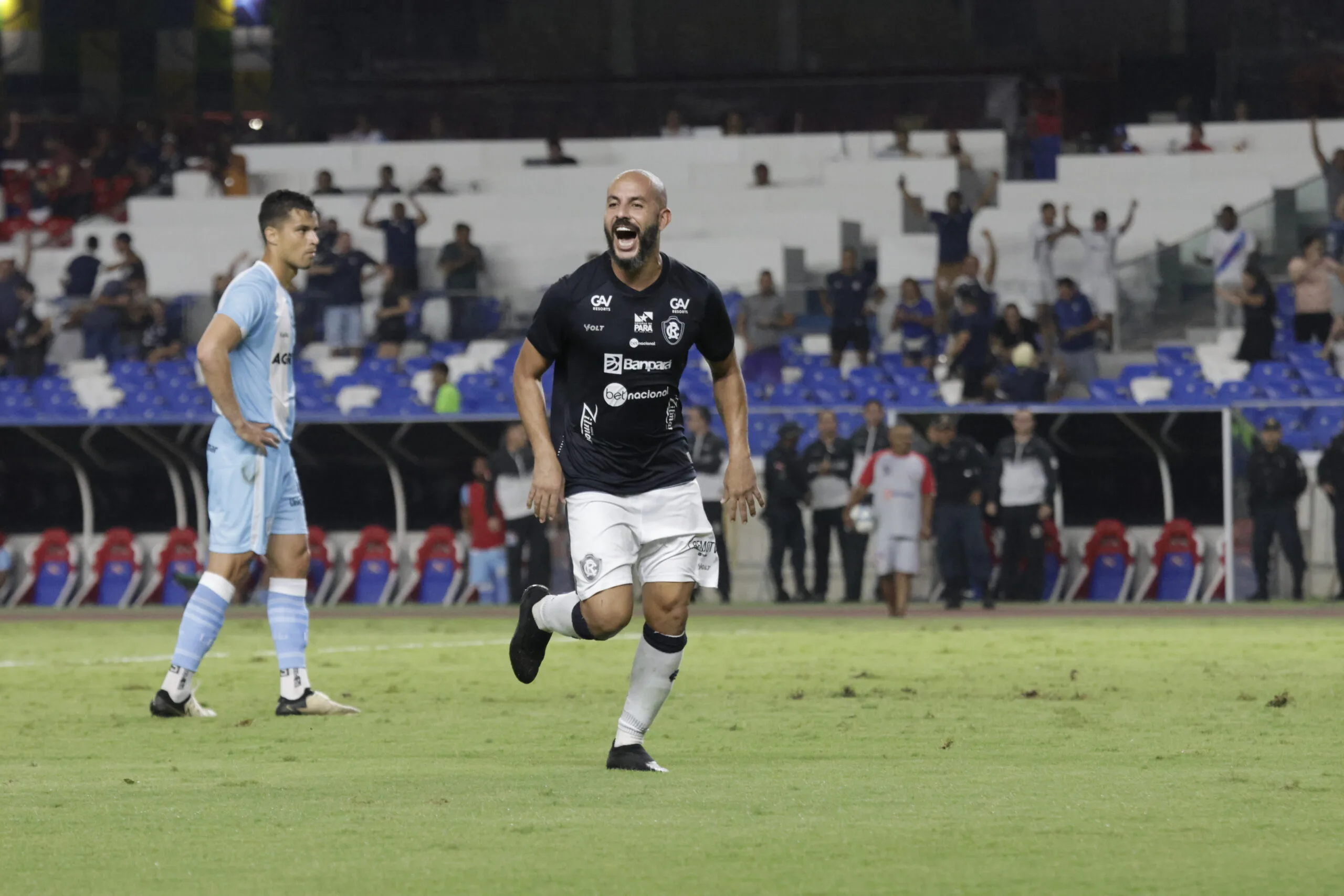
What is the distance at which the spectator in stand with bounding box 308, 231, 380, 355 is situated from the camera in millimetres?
26891

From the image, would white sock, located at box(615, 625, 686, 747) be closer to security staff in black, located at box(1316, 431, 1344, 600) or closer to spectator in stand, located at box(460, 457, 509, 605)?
security staff in black, located at box(1316, 431, 1344, 600)

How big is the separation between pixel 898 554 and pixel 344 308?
32.1 feet

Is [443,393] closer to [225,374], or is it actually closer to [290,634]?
[290,634]

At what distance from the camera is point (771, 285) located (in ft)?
86.5

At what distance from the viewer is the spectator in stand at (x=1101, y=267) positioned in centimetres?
2520

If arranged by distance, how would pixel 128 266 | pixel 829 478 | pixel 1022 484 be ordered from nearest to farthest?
pixel 1022 484 < pixel 829 478 < pixel 128 266

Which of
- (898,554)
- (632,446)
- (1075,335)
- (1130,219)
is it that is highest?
(1130,219)

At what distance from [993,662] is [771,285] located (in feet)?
43.1

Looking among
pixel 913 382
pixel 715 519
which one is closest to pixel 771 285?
pixel 913 382

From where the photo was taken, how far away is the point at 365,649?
1593cm

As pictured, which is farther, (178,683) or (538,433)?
(178,683)

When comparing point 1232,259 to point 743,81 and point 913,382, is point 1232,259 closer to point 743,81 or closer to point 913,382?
point 913,382

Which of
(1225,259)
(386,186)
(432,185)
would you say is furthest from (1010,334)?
(386,186)

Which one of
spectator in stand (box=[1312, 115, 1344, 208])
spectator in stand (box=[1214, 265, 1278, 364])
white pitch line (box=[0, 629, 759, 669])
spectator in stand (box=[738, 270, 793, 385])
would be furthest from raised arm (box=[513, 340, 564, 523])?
spectator in stand (box=[1312, 115, 1344, 208])
